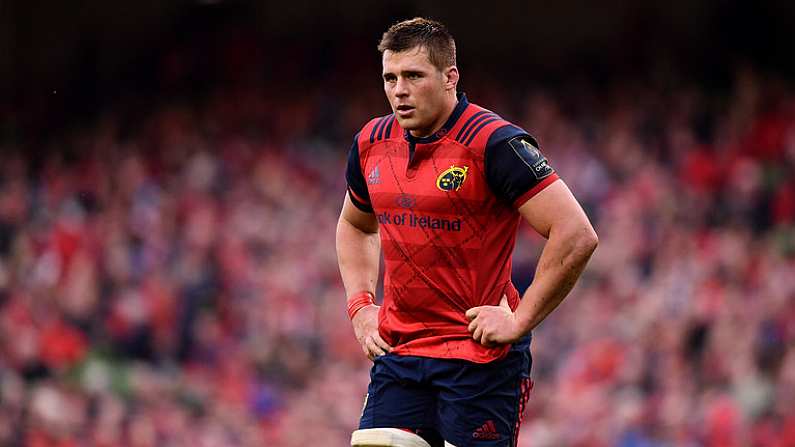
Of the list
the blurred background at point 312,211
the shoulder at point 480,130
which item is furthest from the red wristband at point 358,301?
the blurred background at point 312,211

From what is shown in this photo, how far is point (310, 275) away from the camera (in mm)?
12492

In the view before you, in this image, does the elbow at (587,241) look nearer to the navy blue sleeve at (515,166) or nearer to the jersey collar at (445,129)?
the navy blue sleeve at (515,166)

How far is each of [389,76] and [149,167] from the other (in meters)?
10.1

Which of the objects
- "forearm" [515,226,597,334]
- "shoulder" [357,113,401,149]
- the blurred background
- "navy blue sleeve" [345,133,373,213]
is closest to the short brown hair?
"shoulder" [357,113,401,149]

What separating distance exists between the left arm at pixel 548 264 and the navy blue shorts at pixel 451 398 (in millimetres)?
144

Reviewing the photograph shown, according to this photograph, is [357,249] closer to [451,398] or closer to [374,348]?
[374,348]

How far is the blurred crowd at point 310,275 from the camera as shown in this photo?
10.0 meters

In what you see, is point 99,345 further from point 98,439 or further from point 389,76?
point 389,76

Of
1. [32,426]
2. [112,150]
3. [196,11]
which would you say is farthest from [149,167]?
[32,426]

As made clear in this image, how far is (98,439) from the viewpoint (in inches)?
448

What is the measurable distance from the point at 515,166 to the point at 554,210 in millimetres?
186

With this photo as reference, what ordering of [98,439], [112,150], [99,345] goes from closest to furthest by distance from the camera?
1. [98,439]
2. [99,345]
3. [112,150]

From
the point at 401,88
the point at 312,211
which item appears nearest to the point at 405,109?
the point at 401,88

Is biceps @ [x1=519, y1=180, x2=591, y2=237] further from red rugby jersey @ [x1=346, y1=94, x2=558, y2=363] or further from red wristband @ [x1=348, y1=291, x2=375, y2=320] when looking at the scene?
red wristband @ [x1=348, y1=291, x2=375, y2=320]
